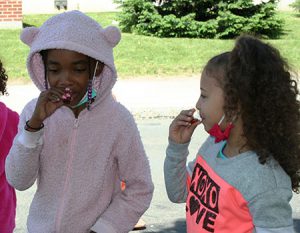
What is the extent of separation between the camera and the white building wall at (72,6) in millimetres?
26719

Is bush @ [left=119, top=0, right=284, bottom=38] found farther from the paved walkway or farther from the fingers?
the fingers

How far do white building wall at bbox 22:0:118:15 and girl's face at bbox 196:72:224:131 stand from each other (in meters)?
24.8

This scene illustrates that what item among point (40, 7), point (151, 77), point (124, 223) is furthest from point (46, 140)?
point (40, 7)

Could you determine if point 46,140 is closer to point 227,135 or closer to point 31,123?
point 31,123

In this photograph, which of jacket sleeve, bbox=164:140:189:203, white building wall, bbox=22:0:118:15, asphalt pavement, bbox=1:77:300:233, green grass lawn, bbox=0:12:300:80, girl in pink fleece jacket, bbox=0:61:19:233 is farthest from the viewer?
white building wall, bbox=22:0:118:15

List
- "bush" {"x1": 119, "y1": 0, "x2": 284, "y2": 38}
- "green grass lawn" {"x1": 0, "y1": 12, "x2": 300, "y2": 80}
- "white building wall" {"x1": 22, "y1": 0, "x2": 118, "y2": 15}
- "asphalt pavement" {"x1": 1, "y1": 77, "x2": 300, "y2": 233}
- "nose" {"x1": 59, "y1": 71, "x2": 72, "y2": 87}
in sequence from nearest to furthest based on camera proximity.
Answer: "nose" {"x1": 59, "y1": 71, "x2": 72, "y2": 87} < "asphalt pavement" {"x1": 1, "y1": 77, "x2": 300, "y2": 233} < "green grass lawn" {"x1": 0, "y1": 12, "x2": 300, "y2": 80} < "bush" {"x1": 119, "y1": 0, "x2": 284, "y2": 38} < "white building wall" {"x1": 22, "y1": 0, "x2": 118, "y2": 15}

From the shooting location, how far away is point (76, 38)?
243cm

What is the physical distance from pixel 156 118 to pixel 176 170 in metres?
5.94

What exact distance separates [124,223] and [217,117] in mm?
600

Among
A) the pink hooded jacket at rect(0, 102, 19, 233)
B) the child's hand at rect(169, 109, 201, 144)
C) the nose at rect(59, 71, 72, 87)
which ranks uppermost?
the nose at rect(59, 71, 72, 87)

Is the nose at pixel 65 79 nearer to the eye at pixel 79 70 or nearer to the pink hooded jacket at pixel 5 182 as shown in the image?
the eye at pixel 79 70

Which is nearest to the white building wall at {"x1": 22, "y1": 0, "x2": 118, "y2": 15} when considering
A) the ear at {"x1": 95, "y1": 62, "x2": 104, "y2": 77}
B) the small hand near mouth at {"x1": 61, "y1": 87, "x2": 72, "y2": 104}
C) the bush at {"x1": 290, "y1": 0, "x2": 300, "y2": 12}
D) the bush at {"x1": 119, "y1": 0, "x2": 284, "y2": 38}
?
the bush at {"x1": 290, "y1": 0, "x2": 300, "y2": 12}

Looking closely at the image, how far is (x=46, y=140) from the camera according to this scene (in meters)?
2.44

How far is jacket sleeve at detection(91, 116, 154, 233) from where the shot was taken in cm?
246
